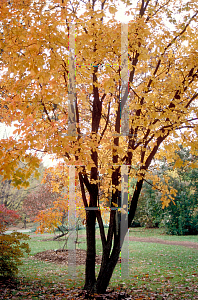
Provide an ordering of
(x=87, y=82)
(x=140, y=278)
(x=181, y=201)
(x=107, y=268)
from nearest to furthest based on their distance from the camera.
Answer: (x=87, y=82)
(x=107, y=268)
(x=140, y=278)
(x=181, y=201)

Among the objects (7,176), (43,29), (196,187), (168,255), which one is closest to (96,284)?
(7,176)

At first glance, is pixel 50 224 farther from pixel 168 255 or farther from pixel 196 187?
pixel 196 187

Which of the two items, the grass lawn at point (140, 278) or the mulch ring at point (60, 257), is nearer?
the grass lawn at point (140, 278)

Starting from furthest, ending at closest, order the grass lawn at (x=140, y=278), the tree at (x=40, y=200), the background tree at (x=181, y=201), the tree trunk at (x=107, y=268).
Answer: the background tree at (x=181, y=201), the tree at (x=40, y=200), the grass lawn at (x=140, y=278), the tree trunk at (x=107, y=268)

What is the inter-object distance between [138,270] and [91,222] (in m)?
3.51

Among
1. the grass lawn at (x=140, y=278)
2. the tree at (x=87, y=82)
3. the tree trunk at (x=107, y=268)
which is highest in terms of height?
the tree at (x=87, y=82)

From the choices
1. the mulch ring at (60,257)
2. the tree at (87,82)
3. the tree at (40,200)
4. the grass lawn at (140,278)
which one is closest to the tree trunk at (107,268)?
the tree at (87,82)

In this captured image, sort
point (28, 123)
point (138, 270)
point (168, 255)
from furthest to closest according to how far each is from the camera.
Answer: point (168, 255)
point (138, 270)
point (28, 123)

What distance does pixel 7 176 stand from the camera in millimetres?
2846

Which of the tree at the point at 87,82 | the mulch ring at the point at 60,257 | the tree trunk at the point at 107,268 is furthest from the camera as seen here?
the mulch ring at the point at 60,257

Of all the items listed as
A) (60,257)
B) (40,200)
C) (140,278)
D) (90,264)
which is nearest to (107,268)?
(90,264)

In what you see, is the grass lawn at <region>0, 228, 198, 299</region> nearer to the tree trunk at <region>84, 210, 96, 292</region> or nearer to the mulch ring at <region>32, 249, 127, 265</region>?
the mulch ring at <region>32, 249, 127, 265</region>

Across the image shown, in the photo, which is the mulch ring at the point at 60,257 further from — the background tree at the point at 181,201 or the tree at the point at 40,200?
the background tree at the point at 181,201

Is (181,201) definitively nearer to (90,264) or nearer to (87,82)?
(90,264)
